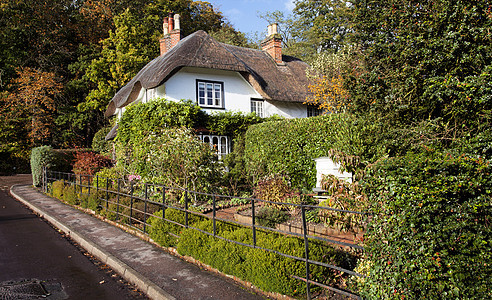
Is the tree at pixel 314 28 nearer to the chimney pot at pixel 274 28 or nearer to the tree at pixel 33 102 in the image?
the chimney pot at pixel 274 28

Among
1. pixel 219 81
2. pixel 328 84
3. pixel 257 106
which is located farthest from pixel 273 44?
pixel 219 81

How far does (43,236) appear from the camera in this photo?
8.95 metres

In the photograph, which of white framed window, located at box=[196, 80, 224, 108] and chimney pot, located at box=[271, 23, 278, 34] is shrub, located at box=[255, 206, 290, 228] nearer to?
white framed window, located at box=[196, 80, 224, 108]

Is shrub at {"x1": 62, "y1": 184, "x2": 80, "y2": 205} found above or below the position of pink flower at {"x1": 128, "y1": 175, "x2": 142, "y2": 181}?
below

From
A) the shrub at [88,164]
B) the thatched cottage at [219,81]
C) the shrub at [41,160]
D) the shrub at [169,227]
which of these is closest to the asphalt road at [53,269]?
the shrub at [169,227]

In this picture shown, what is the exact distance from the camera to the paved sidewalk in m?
4.83

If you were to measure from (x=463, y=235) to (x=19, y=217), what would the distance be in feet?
43.1

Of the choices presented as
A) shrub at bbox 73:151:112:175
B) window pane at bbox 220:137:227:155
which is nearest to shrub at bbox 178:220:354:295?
window pane at bbox 220:137:227:155

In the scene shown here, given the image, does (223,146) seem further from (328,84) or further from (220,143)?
(328,84)

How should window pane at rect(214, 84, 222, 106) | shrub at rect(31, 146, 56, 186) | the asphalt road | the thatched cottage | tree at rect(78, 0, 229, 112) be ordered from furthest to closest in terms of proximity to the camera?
tree at rect(78, 0, 229, 112), shrub at rect(31, 146, 56, 186), window pane at rect(214, 84, 222, 106), the thatched cottage, the asphalt road

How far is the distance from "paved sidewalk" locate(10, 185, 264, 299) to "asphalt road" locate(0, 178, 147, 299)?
0.63 feet

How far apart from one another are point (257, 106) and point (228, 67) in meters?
3.07

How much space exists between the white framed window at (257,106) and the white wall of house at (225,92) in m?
0.17

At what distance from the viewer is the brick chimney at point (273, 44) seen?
74.4 ft
